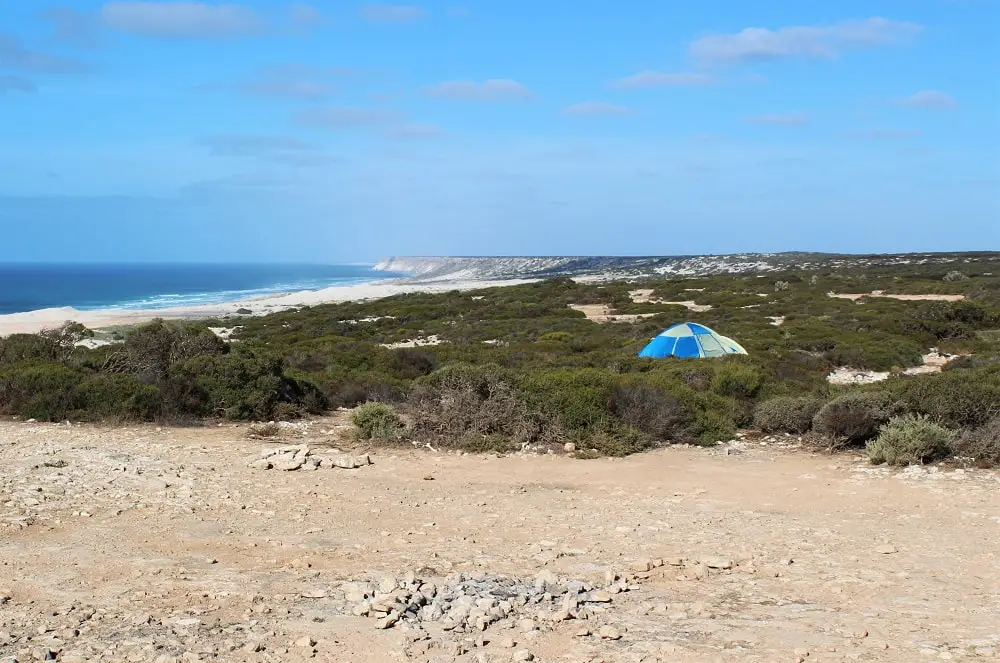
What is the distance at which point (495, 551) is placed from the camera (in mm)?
6621

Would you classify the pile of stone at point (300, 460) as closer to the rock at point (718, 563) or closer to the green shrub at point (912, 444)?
the rock at point (718, 563)

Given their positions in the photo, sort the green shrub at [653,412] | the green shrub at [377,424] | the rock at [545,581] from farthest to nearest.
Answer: the green shrub at [653,412]
the green shrub at [377,424]
the rock at [545,581]

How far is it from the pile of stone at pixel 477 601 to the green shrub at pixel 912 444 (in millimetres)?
5388

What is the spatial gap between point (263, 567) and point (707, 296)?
4176 cm

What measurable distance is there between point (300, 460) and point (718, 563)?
5209 millimetres

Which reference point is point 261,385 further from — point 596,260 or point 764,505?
point 596,260

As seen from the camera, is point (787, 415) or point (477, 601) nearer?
point (477, 601)

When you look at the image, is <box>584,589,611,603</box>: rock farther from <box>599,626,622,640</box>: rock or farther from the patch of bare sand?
the patch of bare sand

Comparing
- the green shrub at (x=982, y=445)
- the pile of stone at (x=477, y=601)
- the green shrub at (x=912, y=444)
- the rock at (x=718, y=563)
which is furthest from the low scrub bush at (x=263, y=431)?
the green shrub at (x=982, y=445)

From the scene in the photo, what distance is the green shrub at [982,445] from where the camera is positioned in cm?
942

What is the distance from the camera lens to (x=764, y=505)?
8195mm

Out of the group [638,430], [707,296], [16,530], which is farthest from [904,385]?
[707,296]

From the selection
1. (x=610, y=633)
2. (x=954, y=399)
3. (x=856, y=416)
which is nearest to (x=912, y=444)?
(x=856, y=416)

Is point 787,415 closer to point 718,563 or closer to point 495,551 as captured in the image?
point 718,563
